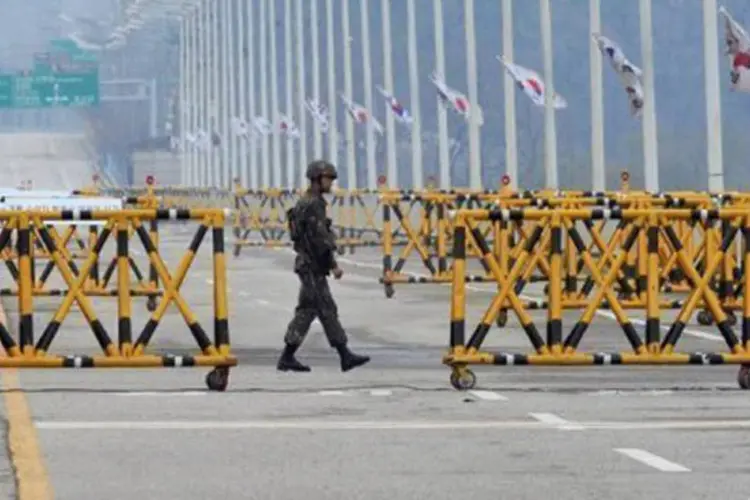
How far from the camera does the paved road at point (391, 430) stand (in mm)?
14672

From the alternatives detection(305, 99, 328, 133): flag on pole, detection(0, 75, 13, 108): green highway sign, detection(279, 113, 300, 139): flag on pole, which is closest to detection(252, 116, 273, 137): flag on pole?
detection(279, 113, 300, 139): flag on pole

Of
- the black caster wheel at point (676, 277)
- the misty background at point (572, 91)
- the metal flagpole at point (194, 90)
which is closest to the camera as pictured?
the black caster wheel at point (676, 277)

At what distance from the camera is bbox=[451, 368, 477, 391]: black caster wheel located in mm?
20984

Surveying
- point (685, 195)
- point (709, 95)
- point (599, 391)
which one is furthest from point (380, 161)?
point (599, 391)

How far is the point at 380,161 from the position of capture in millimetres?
159500

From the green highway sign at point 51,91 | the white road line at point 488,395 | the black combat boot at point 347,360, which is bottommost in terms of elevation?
the white road line at point 488,395

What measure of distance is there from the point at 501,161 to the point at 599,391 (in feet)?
397

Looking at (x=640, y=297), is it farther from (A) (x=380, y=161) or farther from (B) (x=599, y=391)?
(A) (x=380, y=161)

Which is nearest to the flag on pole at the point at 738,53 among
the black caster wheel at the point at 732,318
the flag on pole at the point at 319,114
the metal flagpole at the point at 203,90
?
the black caster wheel at the point at 732,318

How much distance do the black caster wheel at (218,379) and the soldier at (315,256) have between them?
7.20 feet

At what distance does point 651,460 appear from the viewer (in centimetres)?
1574

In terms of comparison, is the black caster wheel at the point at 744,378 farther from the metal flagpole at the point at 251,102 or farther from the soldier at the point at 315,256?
the metal flagpole at the point at 251,102

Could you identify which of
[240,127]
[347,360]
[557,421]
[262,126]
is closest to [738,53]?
[347,360]

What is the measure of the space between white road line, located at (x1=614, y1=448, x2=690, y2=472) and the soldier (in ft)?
23.8
